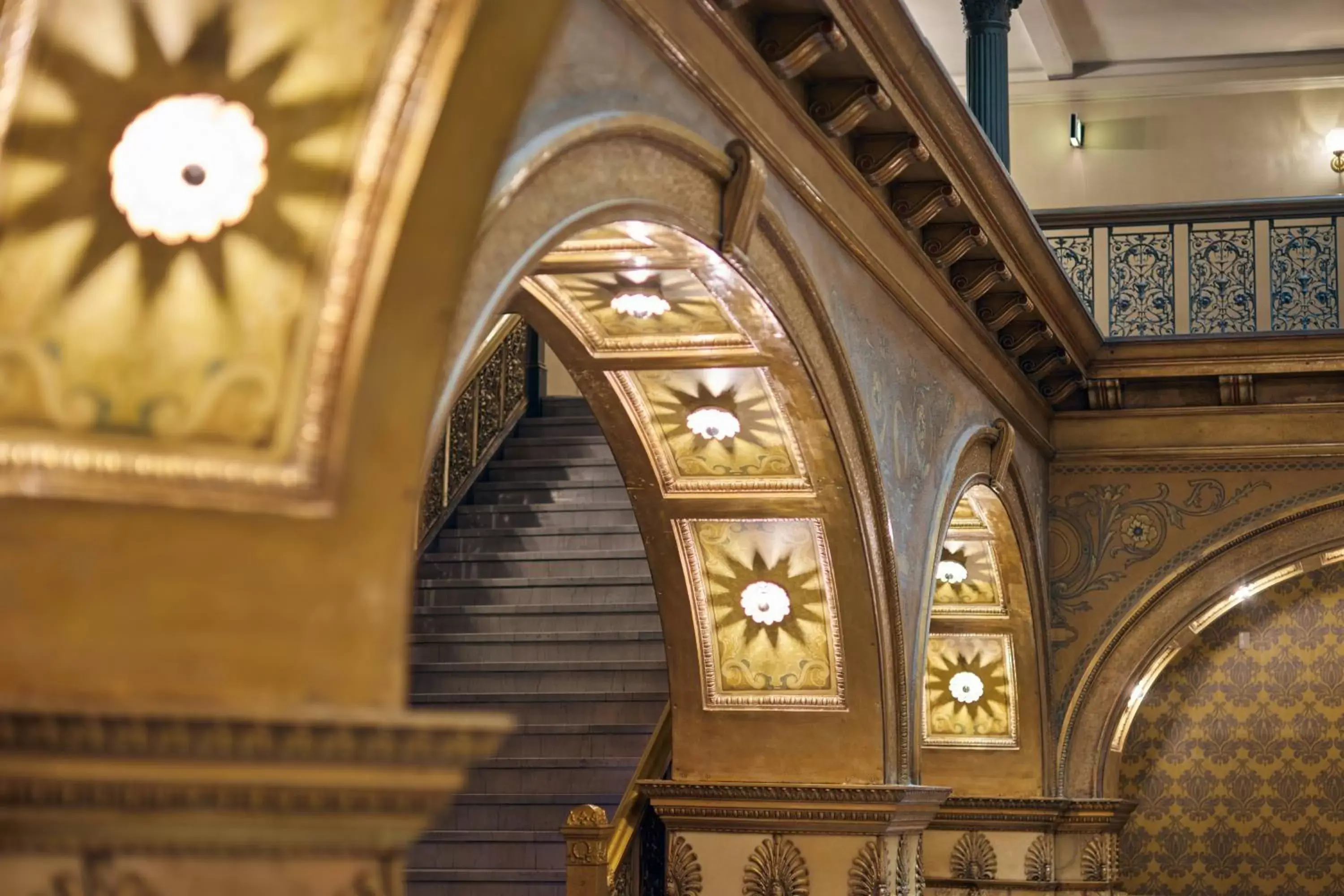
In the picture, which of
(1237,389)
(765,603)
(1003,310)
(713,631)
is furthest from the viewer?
(1237,389)

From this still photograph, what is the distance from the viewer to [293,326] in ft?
7.51

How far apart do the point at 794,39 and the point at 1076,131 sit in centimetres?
925

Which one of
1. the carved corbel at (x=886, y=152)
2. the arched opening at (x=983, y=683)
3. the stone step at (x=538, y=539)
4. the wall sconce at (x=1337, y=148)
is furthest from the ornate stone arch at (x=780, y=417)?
the wall sconce at (x=1337, y=148)

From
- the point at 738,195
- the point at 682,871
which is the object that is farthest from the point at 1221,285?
the point at 738,195

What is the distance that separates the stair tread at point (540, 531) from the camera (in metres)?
11.3

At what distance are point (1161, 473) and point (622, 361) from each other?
5.27 meters

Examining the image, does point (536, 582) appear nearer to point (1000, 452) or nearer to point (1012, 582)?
point (1012, 582)

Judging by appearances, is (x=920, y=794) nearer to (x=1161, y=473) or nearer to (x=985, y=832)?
(x=985, y=832)

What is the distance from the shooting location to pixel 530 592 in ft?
35.6

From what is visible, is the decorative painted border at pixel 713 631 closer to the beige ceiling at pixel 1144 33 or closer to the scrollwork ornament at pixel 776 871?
the scrollwork ornament at pixel 776 871

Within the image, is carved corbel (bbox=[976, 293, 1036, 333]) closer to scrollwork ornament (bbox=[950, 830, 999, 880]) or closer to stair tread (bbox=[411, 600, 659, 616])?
stair tread (bbox=[411, 600, 659, 616])

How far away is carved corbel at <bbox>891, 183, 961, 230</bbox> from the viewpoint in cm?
681

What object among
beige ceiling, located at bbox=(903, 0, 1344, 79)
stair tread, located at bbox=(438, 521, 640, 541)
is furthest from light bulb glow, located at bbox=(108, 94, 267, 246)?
beige ceiling, located at bbox=(903, 0, 1344, 79)

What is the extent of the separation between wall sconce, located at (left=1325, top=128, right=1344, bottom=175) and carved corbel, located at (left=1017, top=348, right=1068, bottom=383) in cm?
501
